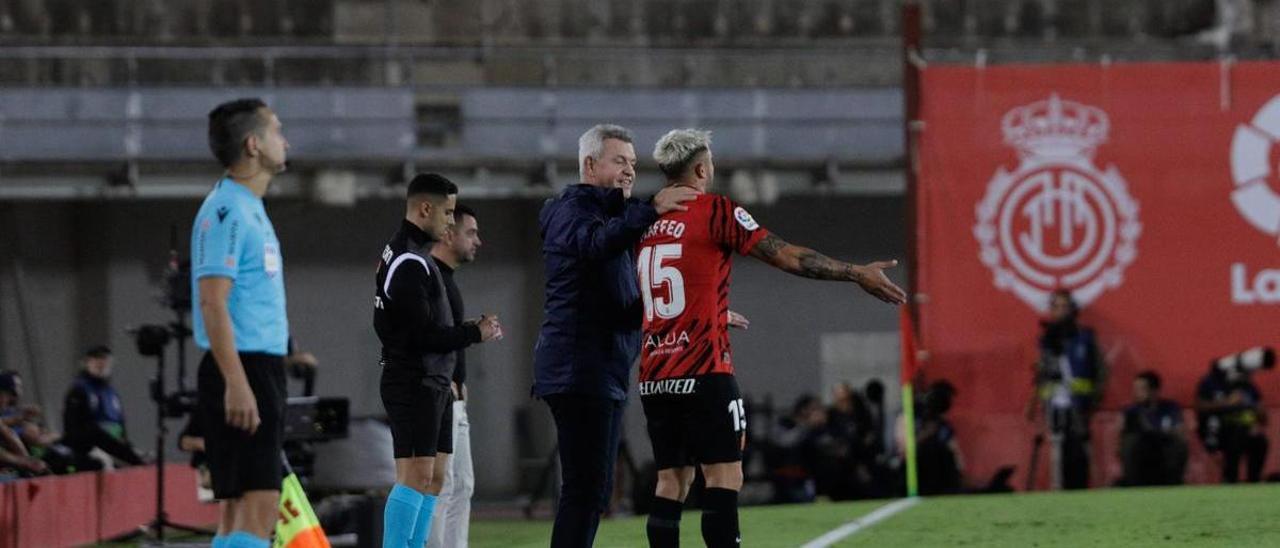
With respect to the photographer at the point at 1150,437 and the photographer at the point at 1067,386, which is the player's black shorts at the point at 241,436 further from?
the photographer at the point at 1150,437

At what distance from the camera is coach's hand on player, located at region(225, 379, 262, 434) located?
20.5ft

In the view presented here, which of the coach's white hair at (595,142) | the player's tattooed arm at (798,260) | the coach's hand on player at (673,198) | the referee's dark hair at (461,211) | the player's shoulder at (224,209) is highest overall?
the coach's white hair at (595,142)

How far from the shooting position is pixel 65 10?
31.6m

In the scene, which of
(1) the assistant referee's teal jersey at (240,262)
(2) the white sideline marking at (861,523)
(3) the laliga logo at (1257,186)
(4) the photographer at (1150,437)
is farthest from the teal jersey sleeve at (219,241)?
(3) the laliga logo at (1257,186)

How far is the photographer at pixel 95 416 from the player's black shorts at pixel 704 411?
1034 centimetres

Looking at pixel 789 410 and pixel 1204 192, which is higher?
pixel 1204 192

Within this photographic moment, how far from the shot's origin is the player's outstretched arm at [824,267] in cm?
741

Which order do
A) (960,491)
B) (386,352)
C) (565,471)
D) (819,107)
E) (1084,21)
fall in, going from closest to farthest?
(565,471) → (386,352) → (960,491) → (819,107) → (1084,21)

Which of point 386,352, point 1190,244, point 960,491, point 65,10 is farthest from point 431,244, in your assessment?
point 65,10

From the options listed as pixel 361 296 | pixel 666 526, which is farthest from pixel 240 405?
pixel 361 296

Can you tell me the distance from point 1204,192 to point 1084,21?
48.3ft

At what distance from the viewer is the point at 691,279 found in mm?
7820

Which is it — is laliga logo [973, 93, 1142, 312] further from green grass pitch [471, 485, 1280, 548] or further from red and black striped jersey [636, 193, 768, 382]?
red and black striped jersey [636, 193, 768, 382]

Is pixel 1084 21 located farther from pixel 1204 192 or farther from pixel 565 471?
pixel 565 471
